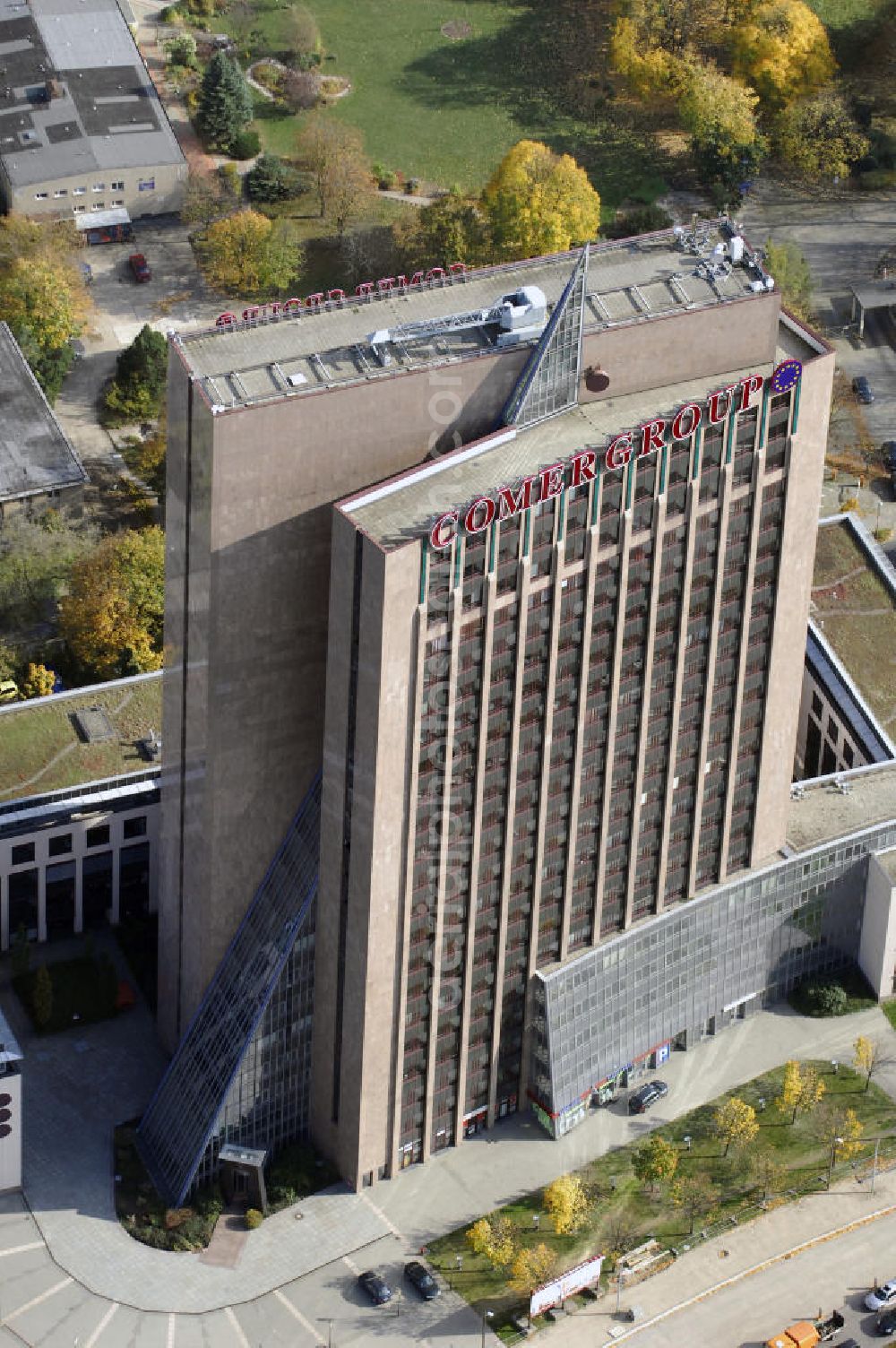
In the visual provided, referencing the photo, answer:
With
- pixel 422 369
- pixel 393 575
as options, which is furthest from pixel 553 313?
pixel 393 575

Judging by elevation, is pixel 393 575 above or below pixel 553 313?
below

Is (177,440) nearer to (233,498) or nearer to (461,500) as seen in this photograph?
(233,498)

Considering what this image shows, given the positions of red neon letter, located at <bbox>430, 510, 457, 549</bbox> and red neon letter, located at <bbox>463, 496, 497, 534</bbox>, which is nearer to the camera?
red neon letter, located at <bbox>430, 510, 457, 549</bbox>

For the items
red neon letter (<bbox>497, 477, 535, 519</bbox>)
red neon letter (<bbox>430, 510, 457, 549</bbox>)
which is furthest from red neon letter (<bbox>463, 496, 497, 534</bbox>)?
red neon letter (<bbox>430, 510, 457, 549</bbox>)

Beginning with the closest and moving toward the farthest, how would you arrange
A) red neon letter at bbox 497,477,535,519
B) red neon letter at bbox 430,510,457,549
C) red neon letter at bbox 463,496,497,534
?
red neon letter at bbox 430,510,457,549
red neon letter at bbox 463,496,497,534
red neon letter at bbox 497,477,535,519

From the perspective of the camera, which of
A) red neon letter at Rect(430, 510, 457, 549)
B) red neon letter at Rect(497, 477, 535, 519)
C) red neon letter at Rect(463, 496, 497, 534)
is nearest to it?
red neon letter at Rect(430, 510, 457, 549)

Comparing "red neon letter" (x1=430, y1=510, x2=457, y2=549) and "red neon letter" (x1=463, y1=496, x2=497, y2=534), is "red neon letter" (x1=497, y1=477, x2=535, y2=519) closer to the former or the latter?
"red neon letter" (x1=463, y1=496, x2=497, y2=534)
